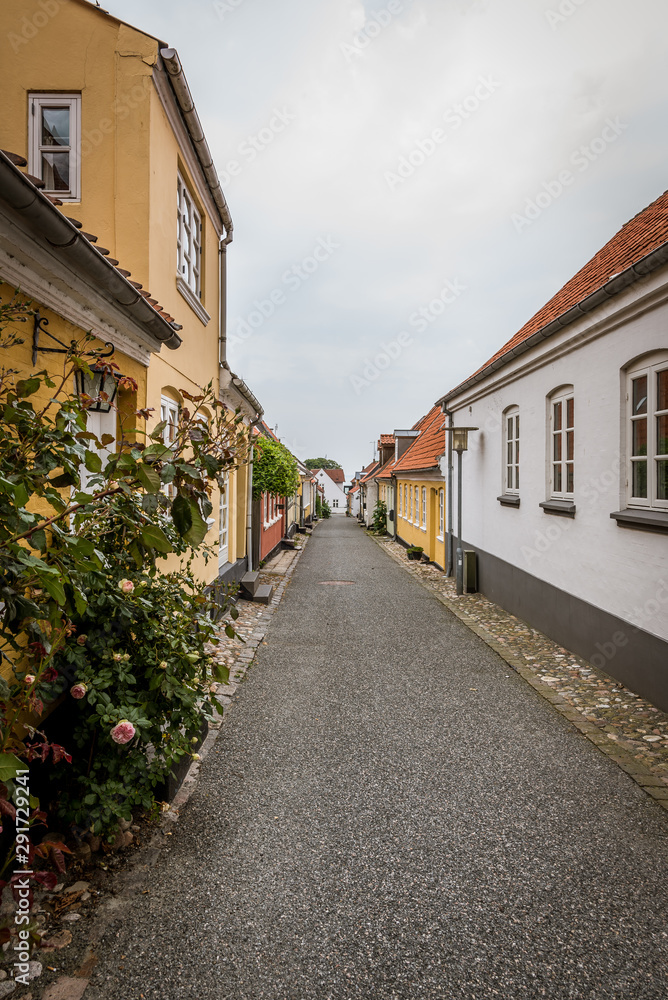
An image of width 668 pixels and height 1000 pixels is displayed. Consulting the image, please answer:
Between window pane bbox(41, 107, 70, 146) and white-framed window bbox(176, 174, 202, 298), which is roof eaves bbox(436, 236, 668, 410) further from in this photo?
window pane bbox(41, 107, 70, 146)

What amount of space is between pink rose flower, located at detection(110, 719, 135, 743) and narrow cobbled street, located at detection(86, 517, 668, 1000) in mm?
728

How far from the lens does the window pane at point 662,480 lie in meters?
5.11

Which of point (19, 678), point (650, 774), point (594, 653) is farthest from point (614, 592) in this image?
point (19, 678)

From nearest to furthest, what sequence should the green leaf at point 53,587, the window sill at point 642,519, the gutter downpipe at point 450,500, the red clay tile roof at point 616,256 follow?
the green leaf at point 53,587
the window sill at point 642,519
the red clay tile roof at point 616,256
the gutter downpipe at point 450,500

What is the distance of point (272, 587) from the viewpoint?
1147 centimetres

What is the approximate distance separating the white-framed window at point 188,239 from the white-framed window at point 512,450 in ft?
16.9

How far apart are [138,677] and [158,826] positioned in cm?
90

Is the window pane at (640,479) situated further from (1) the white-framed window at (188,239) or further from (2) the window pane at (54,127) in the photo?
(2) the window pane at (54,127)

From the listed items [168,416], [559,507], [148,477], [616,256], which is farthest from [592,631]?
[148,477]

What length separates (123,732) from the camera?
264cm

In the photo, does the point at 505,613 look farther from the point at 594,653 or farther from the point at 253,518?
the point at 253,518

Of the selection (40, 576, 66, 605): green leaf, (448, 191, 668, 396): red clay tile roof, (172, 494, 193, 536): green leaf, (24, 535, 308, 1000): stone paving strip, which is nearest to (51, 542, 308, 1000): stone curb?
(24, 535, 308, 1000): stone paving strip

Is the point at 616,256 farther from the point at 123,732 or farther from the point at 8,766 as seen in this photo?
the point at 8,766

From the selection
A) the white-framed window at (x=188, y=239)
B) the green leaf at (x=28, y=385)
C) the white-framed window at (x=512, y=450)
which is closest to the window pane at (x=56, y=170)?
the white-framed window at (x=188, y=239)
